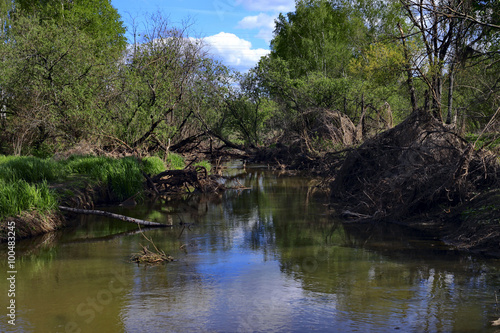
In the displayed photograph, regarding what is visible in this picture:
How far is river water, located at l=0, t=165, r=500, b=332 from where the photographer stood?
19.0ft

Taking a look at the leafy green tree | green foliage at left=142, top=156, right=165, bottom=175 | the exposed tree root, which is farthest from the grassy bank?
the leafy green tree

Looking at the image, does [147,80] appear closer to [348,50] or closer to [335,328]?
[335,328]

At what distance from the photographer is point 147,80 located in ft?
65.0

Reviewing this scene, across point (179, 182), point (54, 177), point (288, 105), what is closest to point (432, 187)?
point (179, 182)

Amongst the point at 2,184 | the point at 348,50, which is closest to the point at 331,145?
the point at 2,184

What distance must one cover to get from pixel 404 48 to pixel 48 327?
40.3 ft

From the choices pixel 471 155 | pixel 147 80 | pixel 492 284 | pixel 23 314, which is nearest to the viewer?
pixel 23 314

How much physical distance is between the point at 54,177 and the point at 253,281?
26.9 ft

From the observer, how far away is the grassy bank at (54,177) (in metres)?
10.2

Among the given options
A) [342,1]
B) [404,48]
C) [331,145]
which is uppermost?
[342,1]

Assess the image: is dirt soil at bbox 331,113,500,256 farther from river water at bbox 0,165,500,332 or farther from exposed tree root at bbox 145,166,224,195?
exposed tree root at bbox 145,166,224,195

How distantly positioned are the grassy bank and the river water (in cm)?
83

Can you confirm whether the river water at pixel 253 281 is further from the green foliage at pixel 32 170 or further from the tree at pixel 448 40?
the tree at pixel 448 40

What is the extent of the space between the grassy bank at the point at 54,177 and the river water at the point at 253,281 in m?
0.83
